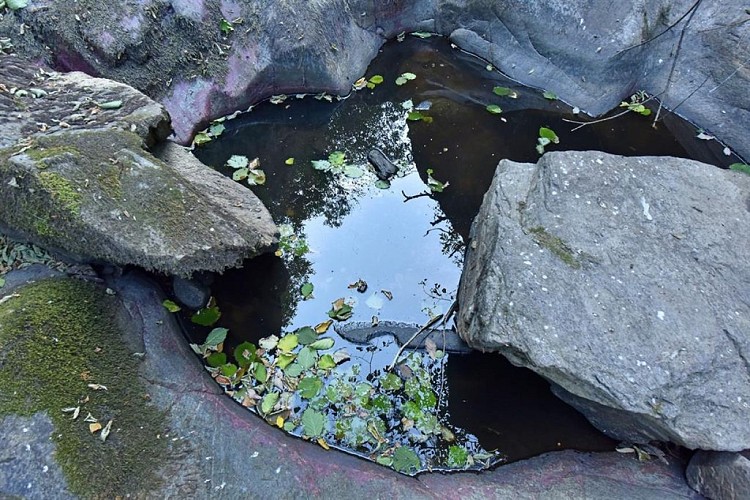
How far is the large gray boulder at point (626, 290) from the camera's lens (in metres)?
3.15

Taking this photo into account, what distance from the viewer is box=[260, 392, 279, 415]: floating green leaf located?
11.7ft

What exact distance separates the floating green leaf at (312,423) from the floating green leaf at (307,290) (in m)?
0.99

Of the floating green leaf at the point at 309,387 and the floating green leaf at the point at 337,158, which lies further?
the floating green leaf at the point at 337,158

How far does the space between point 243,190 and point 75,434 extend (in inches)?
80.9

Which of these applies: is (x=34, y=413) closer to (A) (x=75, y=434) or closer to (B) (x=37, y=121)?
(A) (x=75, y=434)

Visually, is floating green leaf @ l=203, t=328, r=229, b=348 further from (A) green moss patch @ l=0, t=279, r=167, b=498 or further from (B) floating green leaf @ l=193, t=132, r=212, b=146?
(B) floating green leaf @ l=193, t=132, r=212, b=146

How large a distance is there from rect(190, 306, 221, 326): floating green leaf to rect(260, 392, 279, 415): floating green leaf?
0.75 meters

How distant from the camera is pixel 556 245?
3621mm

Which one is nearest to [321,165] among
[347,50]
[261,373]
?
[347,50]

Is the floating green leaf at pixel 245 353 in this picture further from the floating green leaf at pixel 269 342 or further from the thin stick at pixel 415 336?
the thin stick at pixel 415 336

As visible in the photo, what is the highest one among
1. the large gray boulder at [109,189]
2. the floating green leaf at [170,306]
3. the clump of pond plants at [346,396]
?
the large gray boulder at [109,189]

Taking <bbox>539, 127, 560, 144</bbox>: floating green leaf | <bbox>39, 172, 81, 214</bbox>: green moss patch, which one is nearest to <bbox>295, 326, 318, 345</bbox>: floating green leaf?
<bbox>39, 172, 81, 214</bbox>: green moss patch

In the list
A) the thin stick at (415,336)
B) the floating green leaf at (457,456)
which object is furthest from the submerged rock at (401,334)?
the floating green leaf at (457,456)

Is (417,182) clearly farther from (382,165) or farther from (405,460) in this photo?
(405,460)
